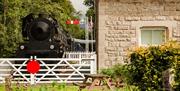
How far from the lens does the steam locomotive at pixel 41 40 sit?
22.8 m

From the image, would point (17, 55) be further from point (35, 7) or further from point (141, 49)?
point (141, 49)

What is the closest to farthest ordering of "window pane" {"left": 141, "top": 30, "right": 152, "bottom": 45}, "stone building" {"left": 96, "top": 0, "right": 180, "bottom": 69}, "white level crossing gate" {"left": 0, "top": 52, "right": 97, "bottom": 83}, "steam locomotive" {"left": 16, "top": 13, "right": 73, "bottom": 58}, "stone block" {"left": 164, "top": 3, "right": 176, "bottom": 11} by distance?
1. "white level crossing gate" {"left": 0, "top": 52, "right": 97, "bottom": 83}
2. "stone building" {"left": 96, "top": 0, "right": 180, "bottom": 69}
3. "window pane" {"left": 141, "top": 30, "right": 152, "bottom": 45}
4. "stone block" {"left": 164, "top": 3, "right": 176, "bottom": 11}
5. "steam locomotive" {"left": 16, "top": 13, "right": 73, "bottom": 58}

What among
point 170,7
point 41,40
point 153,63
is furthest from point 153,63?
point 41,40

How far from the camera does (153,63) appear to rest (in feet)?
36.7

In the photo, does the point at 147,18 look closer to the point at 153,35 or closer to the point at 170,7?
the point at 153,35

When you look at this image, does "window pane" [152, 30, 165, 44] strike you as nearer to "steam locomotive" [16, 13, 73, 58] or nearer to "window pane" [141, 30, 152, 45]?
"window pane" [141, 30, 152, 45]

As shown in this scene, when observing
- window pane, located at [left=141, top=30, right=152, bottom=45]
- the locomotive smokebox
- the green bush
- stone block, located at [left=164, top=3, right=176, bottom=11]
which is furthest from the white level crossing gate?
the green bush

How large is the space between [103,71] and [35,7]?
12.1 meters

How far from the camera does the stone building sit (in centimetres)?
2006

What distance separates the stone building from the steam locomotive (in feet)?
10.6

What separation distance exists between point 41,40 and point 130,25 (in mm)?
→ 4472

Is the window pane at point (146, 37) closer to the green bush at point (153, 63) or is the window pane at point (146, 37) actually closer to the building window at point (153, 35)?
the building window at point (153, 35)

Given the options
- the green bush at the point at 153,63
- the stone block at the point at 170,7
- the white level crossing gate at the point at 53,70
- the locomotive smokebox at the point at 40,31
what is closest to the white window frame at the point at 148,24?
the stone block at the point at 170,7

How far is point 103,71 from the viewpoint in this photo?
19500 mm
